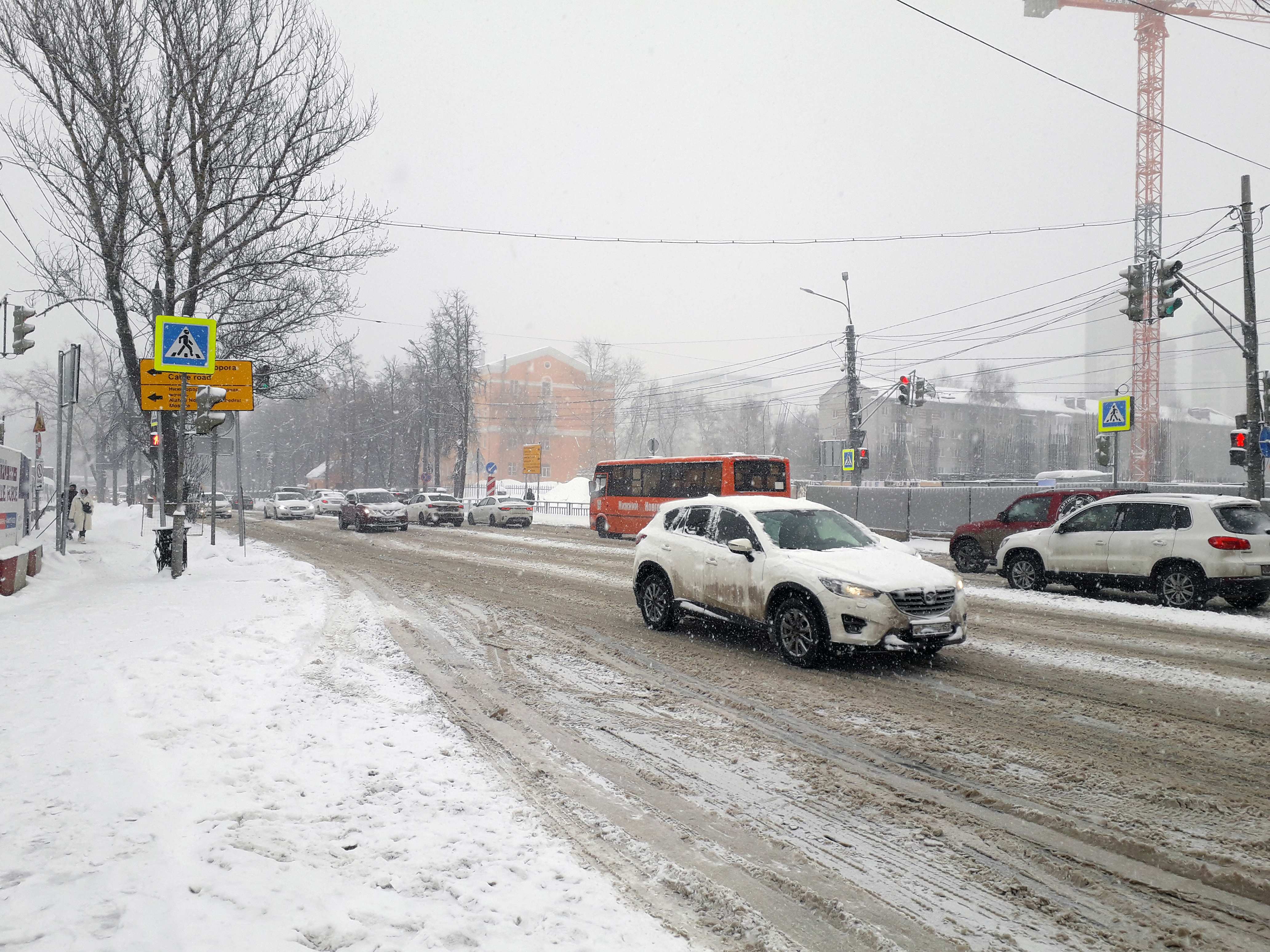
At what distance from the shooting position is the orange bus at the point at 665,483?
2664 cm

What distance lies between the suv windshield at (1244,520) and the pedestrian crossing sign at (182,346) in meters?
14.5

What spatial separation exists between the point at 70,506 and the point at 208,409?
13712 millimetres

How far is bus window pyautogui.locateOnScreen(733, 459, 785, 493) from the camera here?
26.5 m

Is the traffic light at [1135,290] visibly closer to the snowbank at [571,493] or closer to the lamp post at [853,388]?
the lamp post at [853,388]

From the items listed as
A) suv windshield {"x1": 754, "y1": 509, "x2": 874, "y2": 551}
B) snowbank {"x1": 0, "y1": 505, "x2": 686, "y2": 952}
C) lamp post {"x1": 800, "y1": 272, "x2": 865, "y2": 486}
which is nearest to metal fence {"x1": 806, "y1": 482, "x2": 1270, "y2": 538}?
lamp post {"x1": 800, "y1": 272, "x2": 865, "y2": 486}

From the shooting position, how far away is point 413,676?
761 cm

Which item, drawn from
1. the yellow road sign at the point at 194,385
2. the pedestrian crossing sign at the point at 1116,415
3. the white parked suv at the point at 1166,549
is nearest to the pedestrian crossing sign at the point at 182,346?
the yellow road sign at the point at 194,385

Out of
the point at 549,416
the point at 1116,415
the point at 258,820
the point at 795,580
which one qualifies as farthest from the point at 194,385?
the point at 549,416

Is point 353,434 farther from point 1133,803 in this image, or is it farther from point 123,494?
point 1133,803

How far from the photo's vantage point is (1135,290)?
61.9 feet

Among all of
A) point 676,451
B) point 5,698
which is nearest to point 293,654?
point 5,698

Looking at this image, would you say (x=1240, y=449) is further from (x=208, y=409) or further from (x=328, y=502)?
(x=328, y=502)

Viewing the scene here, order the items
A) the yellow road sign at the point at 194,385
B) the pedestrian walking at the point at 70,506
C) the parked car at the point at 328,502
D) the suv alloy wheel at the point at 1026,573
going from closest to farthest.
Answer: the suv alloy wheel at the point at 1026,573
the yellow road sign at the point at 194,385
the pedestrian walking at the point at 70,506
the parked car at the point at 328,502

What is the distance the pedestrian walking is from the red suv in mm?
20502
